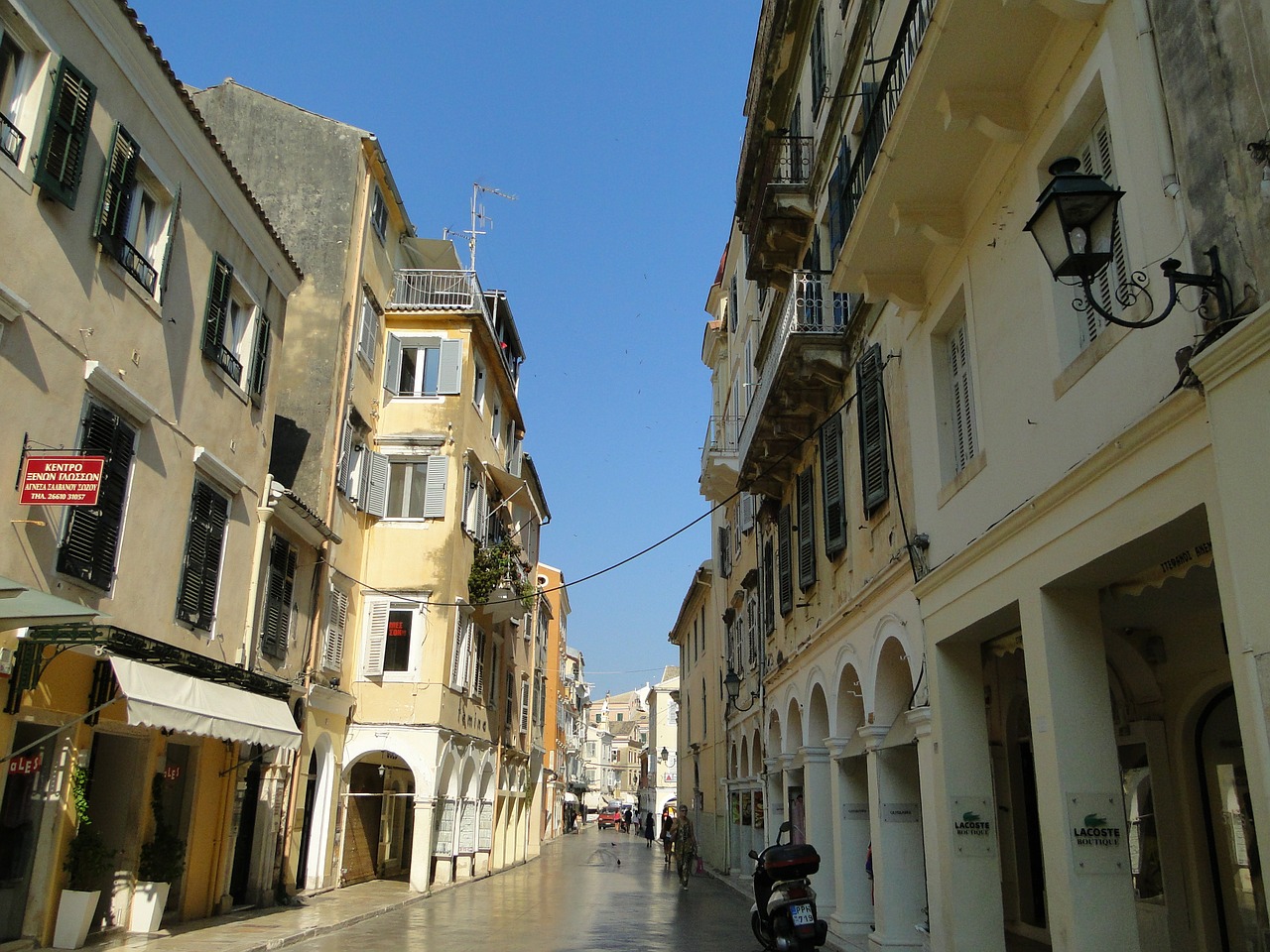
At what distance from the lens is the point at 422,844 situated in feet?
72.5

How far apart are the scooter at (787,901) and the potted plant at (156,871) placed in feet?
24.4

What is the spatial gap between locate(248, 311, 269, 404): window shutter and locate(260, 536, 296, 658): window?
Result: 2.56m

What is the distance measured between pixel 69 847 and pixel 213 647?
369 cm

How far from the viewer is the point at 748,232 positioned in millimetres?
19281

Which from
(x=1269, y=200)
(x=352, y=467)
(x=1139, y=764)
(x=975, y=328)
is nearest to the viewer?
(x=1269, y=200)

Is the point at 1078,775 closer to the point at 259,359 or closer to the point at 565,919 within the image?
the point at 565,919

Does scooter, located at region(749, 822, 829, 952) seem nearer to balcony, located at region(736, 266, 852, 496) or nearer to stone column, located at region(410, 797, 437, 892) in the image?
balcony, located at region(736, 266, 852, 496)

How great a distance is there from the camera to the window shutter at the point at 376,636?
22516 mm

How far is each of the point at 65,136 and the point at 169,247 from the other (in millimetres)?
2544

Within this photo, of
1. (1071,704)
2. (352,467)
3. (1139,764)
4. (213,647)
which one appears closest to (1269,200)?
(1071,704)

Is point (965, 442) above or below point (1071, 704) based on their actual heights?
above

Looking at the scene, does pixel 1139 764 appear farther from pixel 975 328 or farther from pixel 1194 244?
pixel 1194 244

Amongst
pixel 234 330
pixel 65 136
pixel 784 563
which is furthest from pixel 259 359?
pixel 784 563

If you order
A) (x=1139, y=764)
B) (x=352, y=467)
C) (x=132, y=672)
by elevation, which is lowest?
(x=1139, y=764)
